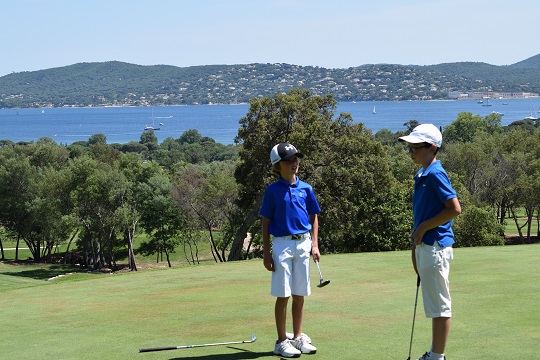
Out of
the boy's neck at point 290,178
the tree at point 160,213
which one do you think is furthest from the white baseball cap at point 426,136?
the tree at point 160,213

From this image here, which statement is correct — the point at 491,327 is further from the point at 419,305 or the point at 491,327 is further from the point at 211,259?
the point at 211,259

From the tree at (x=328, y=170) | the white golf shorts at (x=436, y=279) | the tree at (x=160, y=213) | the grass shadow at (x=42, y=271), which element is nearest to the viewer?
the white golf shorts at (x=436, y=279)

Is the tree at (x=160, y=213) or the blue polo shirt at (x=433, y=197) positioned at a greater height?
the blue polo shirt at (x=433, y=197)

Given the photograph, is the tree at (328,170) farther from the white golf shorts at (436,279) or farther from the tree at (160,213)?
the white golf shorts at (436,279)

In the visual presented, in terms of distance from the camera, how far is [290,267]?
7473 millimetres

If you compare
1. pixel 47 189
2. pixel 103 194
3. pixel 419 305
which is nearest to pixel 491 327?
pixel 419 305

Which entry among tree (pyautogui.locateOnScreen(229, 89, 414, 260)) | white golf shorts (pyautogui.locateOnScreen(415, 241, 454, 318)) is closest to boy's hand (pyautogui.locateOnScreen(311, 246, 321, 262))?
white golf shorts (pyautogui.locateOnScreen(415, 241, 454, 318))

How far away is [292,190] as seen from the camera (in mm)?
7512

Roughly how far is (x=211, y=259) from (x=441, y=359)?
58536mm

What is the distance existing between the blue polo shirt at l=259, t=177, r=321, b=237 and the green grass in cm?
133

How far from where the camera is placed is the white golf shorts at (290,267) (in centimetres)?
739

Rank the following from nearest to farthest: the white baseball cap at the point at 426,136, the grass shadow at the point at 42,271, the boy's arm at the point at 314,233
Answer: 1. the white baseball cap at the point at 426,136
2. the boy's arm at the point at 314,233
3. the grass shadow at the point at 42,271

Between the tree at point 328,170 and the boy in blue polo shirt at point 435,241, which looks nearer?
the boy in blue polo shirt at point 435,241

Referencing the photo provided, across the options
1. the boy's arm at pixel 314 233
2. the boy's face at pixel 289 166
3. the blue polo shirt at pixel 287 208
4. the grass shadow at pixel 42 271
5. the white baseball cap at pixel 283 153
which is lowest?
the grass shadow at pixel 42 271
